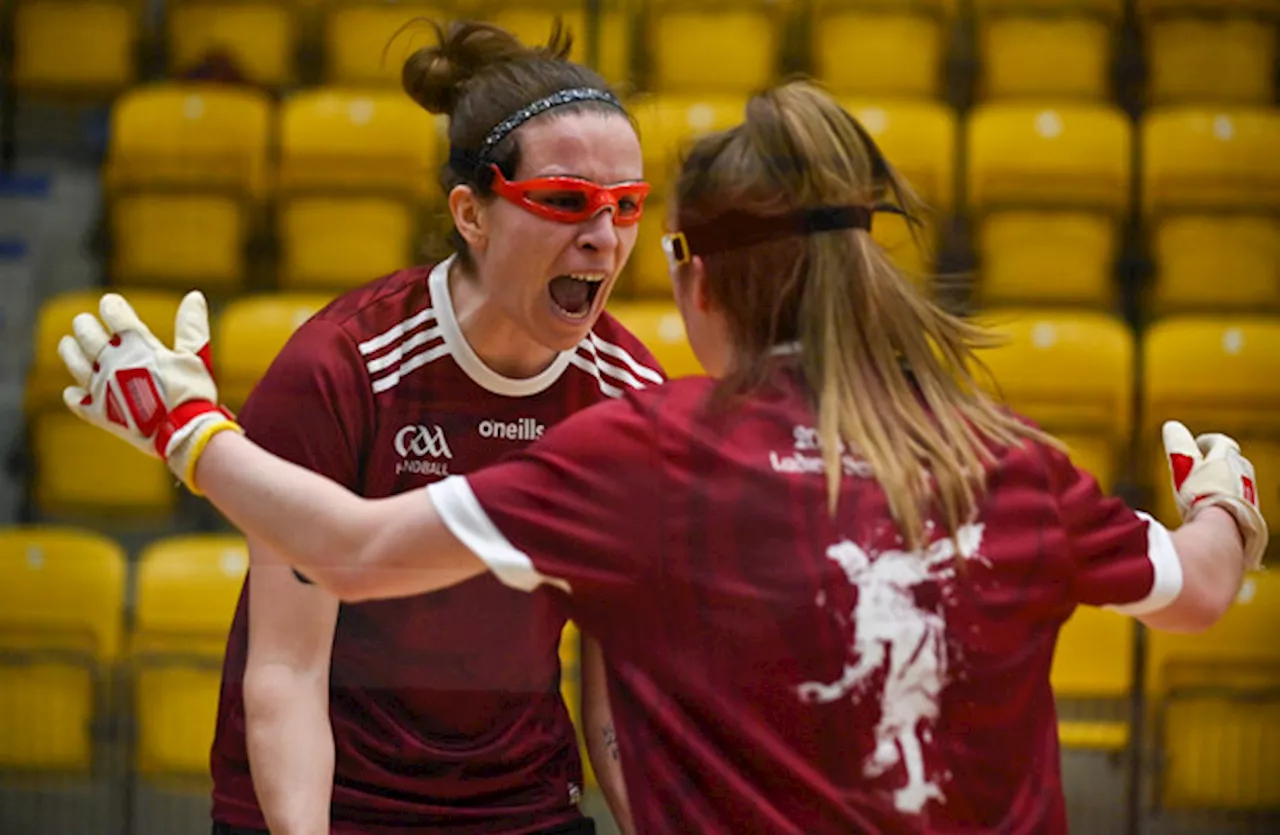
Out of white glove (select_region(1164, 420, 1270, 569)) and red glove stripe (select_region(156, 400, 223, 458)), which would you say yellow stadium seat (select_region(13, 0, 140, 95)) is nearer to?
red glove stripe (select_region(156, 400, 223, 458))

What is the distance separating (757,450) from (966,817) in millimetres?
295

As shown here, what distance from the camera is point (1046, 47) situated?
3.08m

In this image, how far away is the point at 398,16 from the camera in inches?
110

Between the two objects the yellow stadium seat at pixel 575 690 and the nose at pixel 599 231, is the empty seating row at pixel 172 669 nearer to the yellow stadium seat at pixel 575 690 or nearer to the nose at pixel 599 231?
the yellow stadium seat at pixel 575 690

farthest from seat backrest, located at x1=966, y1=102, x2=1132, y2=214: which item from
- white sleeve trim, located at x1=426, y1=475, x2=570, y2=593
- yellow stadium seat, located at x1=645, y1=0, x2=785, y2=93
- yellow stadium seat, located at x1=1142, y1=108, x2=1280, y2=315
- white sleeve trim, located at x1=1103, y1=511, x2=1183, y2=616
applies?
white sleeve trim, located at x1=426, y1=475, x2=570, y2=593

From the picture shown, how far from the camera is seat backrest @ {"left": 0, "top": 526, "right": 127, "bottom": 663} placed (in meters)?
2.24

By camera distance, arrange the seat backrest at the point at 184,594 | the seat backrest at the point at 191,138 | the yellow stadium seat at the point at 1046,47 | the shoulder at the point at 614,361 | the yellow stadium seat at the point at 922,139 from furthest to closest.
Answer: the yellow stadium seat at the point at 1046,47
the seat backrest at the point at 191,138
the yellow stadium seat at the point at 922,139
the seat backrest at the point at 184,594
the shoulder at the point at 614,361

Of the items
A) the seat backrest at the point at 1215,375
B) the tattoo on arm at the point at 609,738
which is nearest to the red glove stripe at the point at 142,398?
the tattoo on arm at the point at 609,738

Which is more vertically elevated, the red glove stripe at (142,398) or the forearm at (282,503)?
the red glove stripe at (142,398)

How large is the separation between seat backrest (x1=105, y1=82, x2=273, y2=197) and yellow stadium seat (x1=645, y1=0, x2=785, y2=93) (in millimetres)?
664

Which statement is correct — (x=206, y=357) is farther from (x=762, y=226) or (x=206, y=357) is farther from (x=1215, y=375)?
(x=1215, y=375)

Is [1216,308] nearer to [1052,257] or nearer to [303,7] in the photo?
[1052,257]

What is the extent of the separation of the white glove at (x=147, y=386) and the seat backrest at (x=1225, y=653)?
1.39 metres

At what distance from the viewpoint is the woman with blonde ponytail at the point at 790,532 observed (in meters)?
1.16
